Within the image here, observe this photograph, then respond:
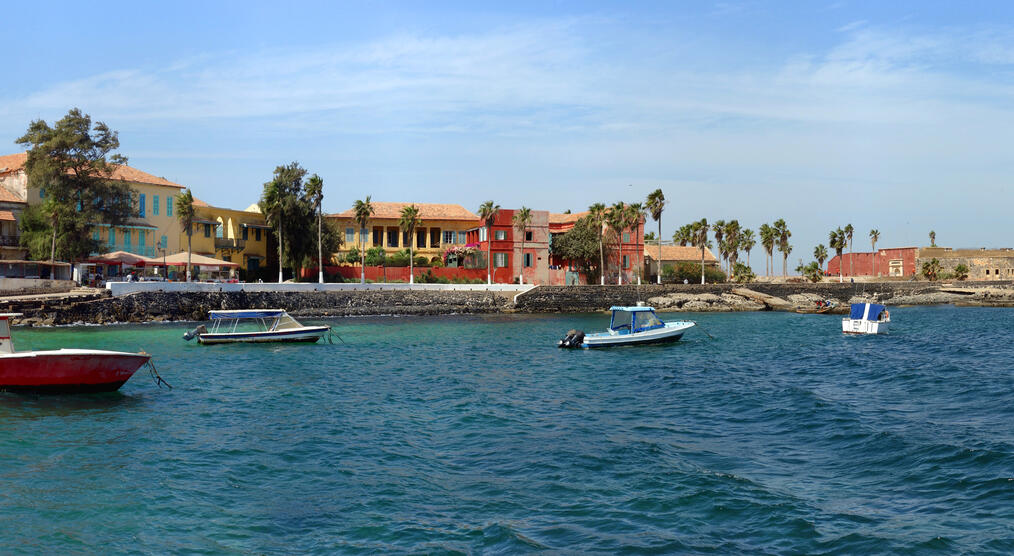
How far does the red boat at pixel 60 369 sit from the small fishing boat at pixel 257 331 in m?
17.4

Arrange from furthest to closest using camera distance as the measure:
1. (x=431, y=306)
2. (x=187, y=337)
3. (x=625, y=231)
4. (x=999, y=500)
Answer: (x=625, y=231)
(x=431, y=306)
(x=187, y=337)
(x=999, y=500)

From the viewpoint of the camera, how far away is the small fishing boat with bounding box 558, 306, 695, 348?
40125 millimetres

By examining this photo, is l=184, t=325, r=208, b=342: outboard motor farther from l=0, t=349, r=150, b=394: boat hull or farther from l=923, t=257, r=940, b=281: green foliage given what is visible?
l=923, t=257, r=940, b=281: green foliage

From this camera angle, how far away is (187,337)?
41.2 meters

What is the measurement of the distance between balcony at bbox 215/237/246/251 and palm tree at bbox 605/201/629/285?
38330 millimetres

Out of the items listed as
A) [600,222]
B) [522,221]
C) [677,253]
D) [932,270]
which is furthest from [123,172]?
[932,270]

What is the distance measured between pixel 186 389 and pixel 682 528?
1958 centimetres

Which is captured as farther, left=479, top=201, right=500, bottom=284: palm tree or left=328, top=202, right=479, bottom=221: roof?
left=328, top=202, right=479, bottom=221: roof

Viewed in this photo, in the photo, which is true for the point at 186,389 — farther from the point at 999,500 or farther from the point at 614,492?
the point at 999,500

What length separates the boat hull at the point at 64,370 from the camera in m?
22.0

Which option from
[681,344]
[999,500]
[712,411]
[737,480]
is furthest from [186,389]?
Answer: [681,344]

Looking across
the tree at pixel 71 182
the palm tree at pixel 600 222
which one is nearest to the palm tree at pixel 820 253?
the palm tree at pixel 600 222

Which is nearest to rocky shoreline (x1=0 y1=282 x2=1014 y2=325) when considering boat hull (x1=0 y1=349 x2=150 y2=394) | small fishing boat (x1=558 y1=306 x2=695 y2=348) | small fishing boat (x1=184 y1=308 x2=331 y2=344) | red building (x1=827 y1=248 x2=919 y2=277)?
red building (x1=827 y1=248 x2=919 y2=277)

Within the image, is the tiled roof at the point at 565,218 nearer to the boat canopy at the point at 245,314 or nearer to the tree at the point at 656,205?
the tree at the point at 656,205
